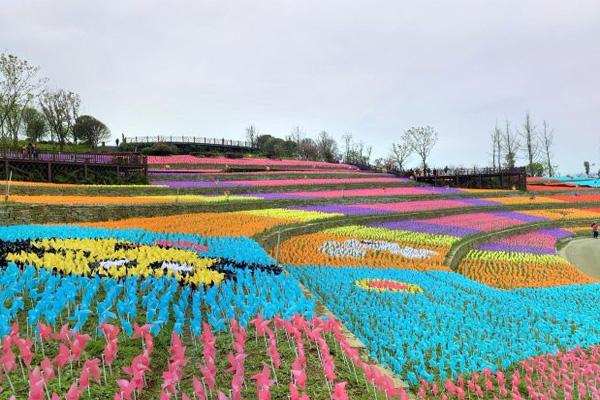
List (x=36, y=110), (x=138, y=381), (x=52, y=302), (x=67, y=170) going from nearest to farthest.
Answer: (x=138, y=381) < (x=52, y=302) < (x=67, y=170) < (x=36, y=110)

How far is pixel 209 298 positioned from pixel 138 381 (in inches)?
89.4

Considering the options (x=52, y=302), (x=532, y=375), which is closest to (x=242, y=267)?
(x=52, y=302)

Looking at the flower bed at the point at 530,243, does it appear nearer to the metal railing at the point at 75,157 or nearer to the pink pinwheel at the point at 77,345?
the pink pinwheel at the point at 77,345

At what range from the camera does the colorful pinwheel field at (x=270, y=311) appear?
4082mm

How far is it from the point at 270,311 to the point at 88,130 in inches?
2644

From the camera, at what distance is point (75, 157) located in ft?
91.4

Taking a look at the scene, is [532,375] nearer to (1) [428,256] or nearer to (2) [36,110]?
(1) [428,256]

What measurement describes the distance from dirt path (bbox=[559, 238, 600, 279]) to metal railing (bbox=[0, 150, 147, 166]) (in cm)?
2619

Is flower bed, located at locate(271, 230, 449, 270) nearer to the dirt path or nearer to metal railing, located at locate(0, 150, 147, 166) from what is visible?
the dirt path

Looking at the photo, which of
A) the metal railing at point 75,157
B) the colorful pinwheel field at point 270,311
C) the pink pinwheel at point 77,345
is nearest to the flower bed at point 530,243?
the colorful pinwheel field at point 270,311

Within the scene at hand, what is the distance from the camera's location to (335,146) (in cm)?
10869

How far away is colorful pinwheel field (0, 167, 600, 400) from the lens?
13.4 ft

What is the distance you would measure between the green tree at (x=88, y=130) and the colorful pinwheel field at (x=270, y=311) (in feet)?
158

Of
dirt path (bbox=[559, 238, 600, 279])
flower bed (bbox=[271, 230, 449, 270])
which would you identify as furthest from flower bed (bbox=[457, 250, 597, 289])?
dirt path (bbox=[559, 238, 600, 279])
